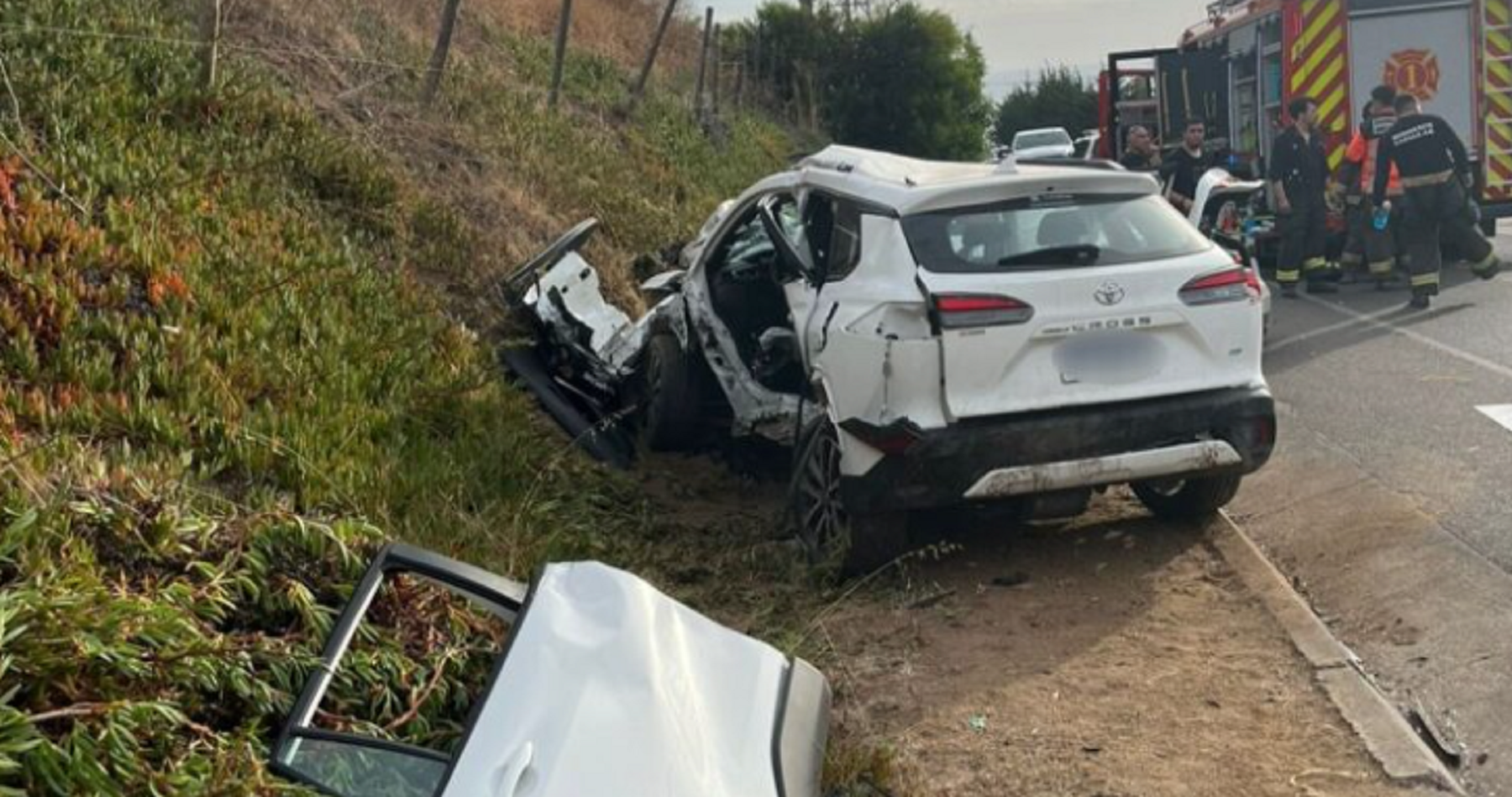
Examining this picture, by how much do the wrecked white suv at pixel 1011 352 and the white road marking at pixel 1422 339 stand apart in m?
3.66

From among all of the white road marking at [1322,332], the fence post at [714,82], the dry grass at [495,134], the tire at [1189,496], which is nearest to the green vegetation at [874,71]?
the fence post at [714,82]

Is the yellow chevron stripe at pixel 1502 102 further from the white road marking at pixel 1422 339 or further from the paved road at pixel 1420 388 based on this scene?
the white road marking at pixel 1422 339

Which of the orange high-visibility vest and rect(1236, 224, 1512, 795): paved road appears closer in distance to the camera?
rect(1236, 224, 1512, 795): paved road

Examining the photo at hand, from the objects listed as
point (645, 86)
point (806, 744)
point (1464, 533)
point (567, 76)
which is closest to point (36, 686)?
point (806, 744)

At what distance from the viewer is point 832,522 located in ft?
19.6

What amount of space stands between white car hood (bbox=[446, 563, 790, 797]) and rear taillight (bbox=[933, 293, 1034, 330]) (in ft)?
8.46

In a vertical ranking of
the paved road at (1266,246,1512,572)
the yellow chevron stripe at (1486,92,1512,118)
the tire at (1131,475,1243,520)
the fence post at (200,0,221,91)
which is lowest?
the paved road at (1266,246,1512,572)

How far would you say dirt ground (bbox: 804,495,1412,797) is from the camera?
4.27 meters

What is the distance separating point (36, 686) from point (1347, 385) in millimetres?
7922

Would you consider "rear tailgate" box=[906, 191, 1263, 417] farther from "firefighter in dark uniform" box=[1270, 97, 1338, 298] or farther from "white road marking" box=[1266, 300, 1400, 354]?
"firefighter in dark uniform" box=[1270, 97, 1338, 298]

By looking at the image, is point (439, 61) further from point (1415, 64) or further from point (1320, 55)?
point (1415, 64)

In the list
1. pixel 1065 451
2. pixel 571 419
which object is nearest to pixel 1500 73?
pixel 571 419

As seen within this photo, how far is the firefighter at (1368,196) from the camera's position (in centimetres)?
1279

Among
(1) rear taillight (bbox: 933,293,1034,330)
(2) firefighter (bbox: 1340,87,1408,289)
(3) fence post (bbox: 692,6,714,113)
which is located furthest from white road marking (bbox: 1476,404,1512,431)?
(3) fence post (bbox: 692,6,714,113)
